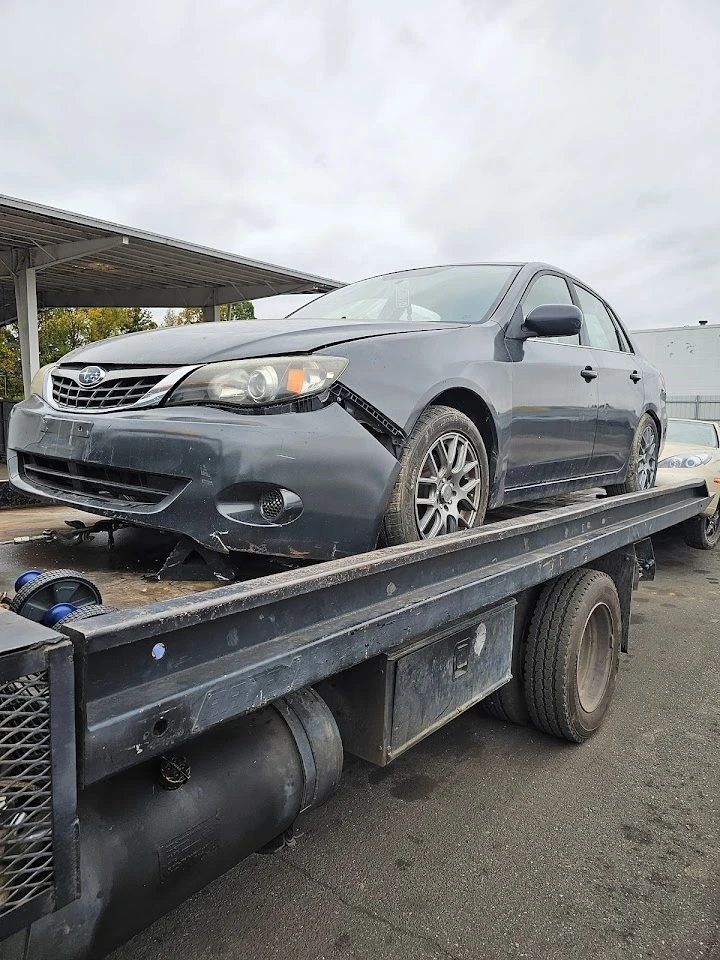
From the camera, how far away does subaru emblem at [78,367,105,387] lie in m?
2.36

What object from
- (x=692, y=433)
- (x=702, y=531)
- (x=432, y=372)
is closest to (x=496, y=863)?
(x=432, y=372)

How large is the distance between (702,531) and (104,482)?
21.9 feet

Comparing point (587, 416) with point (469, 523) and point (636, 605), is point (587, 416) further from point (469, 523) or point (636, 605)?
point (636, 605)

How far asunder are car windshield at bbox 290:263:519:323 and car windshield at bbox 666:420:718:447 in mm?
5624

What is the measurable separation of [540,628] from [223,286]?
16236 mm

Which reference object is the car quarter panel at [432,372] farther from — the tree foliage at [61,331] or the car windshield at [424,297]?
the tree foliage at [61,331]

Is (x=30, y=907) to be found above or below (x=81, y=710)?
below

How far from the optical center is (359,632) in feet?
6.10

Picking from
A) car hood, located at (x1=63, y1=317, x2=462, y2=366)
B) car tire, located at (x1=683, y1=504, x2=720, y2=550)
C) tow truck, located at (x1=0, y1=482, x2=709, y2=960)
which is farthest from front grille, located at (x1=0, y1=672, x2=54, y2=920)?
car tire, located at (x1=683, y1=504, x2=720, y2=550)

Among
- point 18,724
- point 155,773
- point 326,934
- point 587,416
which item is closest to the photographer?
point 18,724

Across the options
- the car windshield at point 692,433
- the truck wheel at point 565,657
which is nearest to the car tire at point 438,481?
the truck wheel at point 565,657

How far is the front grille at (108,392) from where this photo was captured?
7.34ft

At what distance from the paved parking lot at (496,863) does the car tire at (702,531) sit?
154 inches

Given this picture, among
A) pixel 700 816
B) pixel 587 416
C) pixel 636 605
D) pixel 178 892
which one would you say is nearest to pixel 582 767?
pixel 700 816
